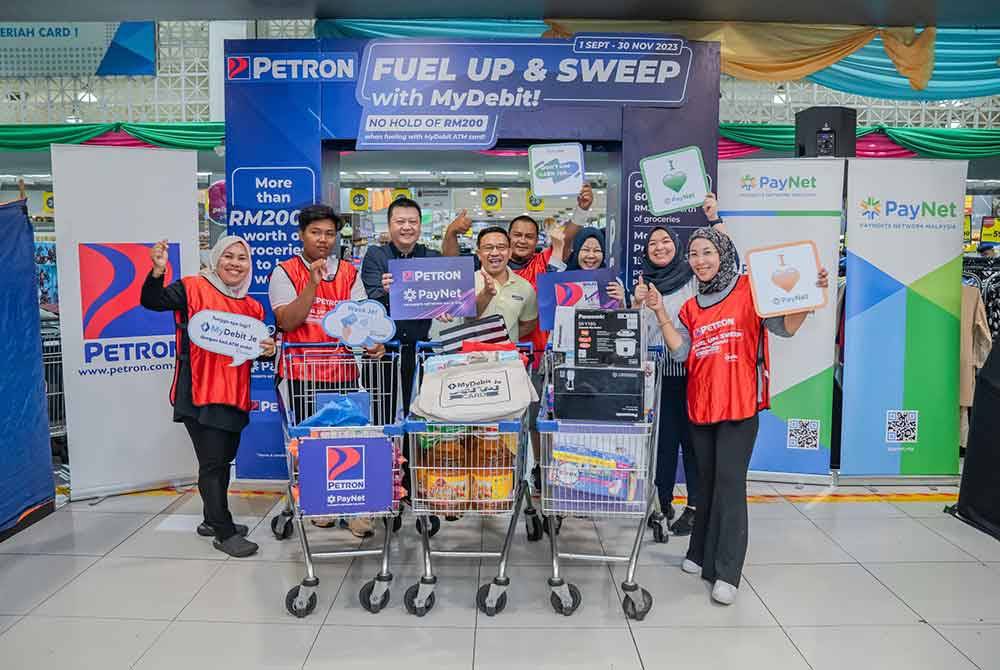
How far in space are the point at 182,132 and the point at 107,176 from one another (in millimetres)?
4265

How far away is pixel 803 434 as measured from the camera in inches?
198

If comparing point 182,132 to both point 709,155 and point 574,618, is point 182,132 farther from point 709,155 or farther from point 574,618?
point 574,618

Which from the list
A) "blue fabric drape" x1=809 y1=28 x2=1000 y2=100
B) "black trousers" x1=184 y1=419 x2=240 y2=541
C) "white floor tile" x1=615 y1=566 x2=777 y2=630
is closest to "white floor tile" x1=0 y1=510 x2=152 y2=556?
"black trousers" x1=184 y1=419 x2=240 y2=541

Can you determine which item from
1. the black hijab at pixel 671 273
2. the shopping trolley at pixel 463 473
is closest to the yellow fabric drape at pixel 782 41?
the black hijab at pixel 671 273

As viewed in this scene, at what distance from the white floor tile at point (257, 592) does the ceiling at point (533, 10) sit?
3.42 m

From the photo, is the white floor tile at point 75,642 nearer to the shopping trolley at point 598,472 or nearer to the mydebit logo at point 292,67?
the shopping trolley at point 598,472

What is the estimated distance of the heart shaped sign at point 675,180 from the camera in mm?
3912

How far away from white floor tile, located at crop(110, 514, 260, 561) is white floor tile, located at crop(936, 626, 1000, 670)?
333cm

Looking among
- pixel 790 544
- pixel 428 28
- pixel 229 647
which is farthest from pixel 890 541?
pixel 428 28

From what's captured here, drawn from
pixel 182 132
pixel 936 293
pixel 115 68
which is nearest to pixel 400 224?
pixel 936 293

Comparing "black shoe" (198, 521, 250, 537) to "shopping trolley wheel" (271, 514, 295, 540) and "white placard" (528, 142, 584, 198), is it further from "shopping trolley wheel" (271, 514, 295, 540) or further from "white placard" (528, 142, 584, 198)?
"white placard" (528, 142, 584, 198)

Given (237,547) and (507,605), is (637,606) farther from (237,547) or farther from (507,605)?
(237,547)

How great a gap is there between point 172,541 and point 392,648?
1.76 m

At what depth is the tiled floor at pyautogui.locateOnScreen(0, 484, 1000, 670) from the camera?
284 centimetres
